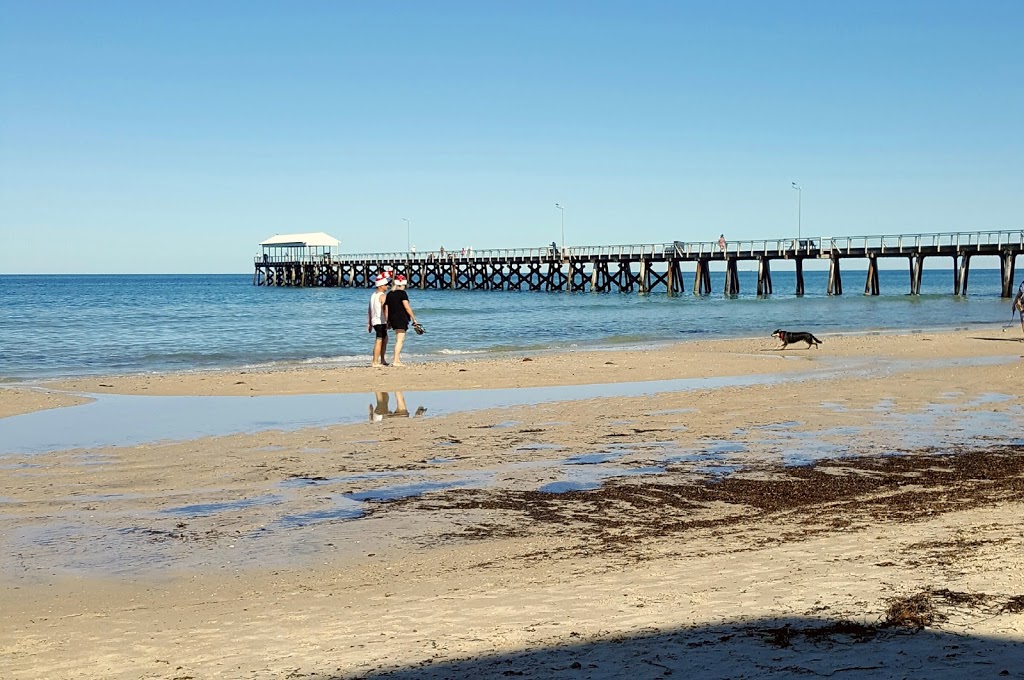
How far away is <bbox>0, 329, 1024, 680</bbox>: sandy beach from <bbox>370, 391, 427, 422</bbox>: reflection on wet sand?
13cm

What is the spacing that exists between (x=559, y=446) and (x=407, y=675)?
18.4ft

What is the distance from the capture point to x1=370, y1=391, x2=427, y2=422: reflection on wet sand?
1179 cm

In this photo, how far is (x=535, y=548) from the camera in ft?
19.0

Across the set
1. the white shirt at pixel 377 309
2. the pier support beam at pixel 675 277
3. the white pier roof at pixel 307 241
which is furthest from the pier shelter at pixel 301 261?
the white shirt at pixel 377 309

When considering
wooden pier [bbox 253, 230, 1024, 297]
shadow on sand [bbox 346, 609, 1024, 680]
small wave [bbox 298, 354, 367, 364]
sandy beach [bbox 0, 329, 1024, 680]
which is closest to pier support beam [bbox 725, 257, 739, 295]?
wooden pier [bbox 253, 230, 1024, 297]

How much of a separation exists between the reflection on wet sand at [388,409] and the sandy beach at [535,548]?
0.43ft

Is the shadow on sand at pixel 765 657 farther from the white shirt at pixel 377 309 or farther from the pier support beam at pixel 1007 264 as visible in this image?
the pier support beam at pixel 1007 264

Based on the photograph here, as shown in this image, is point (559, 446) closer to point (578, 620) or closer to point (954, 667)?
point (578, 620)

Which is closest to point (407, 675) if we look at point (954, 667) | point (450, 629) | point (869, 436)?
point (450, 629)

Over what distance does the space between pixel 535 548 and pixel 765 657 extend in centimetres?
203


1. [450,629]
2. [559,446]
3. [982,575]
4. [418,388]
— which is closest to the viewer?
[450,629]

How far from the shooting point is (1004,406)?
11625 millimetres

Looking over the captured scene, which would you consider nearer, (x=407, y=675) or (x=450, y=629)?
(x=407, y=675)

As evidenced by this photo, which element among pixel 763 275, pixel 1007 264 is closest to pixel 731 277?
pixel 763 275
